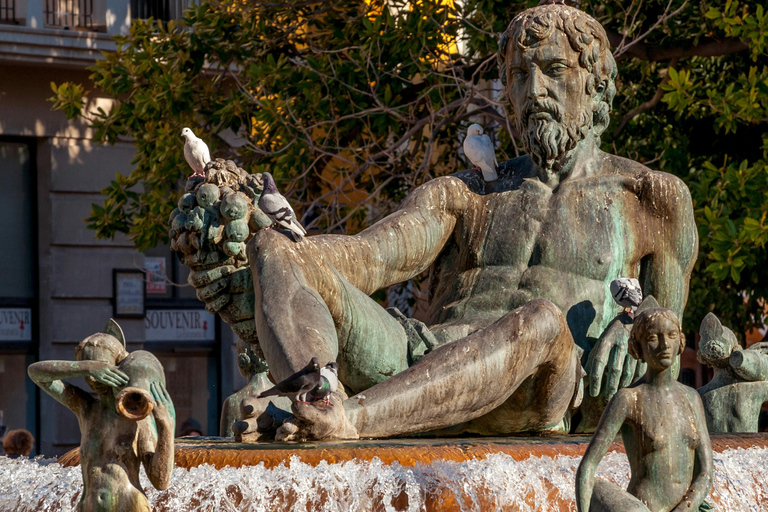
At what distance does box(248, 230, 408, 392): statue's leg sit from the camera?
5.49m

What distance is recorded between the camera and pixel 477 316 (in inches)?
251

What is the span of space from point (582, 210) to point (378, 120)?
6236mm

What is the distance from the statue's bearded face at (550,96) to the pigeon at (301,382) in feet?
6.47

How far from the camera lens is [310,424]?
16.4ft

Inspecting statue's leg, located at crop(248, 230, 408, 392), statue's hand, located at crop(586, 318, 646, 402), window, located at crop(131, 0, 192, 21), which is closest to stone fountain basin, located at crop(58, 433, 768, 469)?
statue's leg, located at crop(248, 230, 408, 392)

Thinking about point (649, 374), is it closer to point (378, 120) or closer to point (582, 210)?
point (582, 210)

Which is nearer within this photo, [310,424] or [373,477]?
[373,477]

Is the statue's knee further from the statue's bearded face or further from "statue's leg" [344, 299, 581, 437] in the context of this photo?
the statue's bearded face

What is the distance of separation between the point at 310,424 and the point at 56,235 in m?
13.5

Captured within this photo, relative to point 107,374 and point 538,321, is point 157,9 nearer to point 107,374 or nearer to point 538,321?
point 538,321

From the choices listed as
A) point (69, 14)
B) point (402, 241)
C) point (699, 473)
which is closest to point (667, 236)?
point (402, 241)

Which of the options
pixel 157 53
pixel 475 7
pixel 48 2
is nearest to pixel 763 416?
pixel 475 7

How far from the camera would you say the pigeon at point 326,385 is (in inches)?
200

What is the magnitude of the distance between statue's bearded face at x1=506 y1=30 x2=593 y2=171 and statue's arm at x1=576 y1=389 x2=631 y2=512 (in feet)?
8.01
